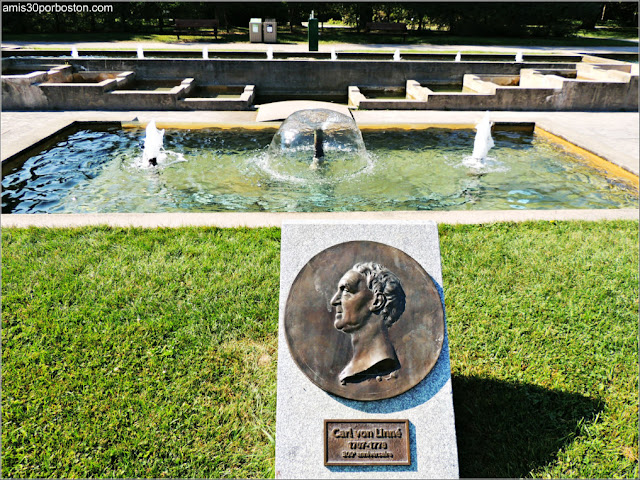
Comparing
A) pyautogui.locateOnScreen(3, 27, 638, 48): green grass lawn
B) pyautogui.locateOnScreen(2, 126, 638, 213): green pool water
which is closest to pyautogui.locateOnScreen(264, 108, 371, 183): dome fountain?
pyautogui.locateOnScreen(2, 126, 638, 213): green pool water

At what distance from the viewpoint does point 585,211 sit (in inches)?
225

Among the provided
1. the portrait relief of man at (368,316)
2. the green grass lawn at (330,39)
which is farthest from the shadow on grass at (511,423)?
the green grass lawn at (330,39)

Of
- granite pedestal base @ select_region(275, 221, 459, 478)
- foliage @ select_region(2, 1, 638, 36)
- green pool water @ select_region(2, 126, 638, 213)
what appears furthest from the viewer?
Answer: foliage @ select_region(2, 1, 638, 36)

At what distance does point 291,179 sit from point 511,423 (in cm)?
522

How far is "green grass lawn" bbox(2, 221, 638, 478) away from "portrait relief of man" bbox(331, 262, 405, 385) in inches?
34.4

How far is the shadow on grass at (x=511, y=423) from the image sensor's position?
Answer: 2785mm

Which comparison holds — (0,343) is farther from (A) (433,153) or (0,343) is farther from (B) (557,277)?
(A) (433,153)

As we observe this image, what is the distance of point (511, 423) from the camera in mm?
3023

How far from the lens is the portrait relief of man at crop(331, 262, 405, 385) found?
2.52 meters

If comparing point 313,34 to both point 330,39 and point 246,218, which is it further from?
point 246,218

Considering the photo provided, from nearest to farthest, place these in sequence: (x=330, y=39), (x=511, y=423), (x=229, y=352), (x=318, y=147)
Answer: (x=511, y=423), (x=229, y=352), (x=318, y=147), (x=330, y=39)

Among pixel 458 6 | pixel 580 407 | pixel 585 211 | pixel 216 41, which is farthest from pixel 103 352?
pixel 458 6

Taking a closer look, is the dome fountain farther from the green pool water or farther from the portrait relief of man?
the portrait relief of man

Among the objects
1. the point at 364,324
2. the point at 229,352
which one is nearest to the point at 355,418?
the point at 364,324
